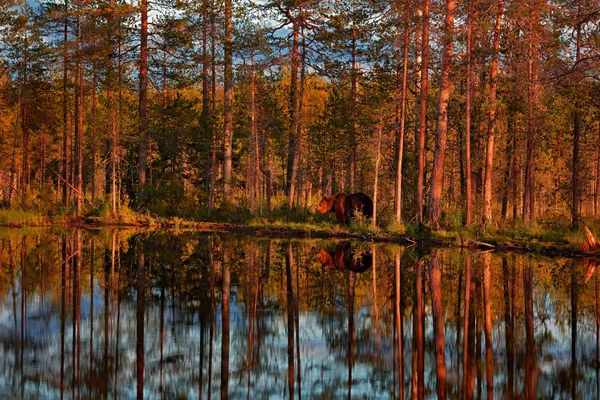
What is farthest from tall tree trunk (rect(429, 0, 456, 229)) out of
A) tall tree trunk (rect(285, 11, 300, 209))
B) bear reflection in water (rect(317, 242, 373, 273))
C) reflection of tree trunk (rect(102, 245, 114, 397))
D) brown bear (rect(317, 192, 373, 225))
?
reflection of tree trunk (rect(102, 245, 114, 397))

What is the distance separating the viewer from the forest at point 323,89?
24328mm

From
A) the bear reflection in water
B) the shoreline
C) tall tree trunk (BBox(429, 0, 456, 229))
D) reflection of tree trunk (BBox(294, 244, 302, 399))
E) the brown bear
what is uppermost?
tall tree trunk (BBox(429, 0, 456, 229))

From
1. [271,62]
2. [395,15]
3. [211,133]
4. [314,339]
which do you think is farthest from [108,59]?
[314,339]

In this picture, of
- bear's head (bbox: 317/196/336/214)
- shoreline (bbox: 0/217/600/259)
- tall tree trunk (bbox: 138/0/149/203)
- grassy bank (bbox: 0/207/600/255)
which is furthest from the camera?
tall tree trunk (bbox: 138/0/149/203)

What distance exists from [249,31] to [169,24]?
536 cm

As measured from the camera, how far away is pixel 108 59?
35.6 metres

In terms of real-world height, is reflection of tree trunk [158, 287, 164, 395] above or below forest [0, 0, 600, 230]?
below

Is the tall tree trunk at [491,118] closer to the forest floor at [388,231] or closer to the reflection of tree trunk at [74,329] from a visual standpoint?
the forest floor at [388,231]

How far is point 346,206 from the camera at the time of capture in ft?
93.8

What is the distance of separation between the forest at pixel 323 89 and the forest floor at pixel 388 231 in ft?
→ 2.66

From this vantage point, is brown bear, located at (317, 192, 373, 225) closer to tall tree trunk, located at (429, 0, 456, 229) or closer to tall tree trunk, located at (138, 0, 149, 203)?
tall tree trunk, located at (429, 0, 456, 229)

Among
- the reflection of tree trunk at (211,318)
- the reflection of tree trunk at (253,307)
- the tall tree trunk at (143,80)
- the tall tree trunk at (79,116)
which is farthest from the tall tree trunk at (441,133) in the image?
the tall tree trunk at (79,116)

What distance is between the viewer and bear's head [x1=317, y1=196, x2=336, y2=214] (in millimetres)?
28844

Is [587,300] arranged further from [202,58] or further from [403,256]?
[202,58]
